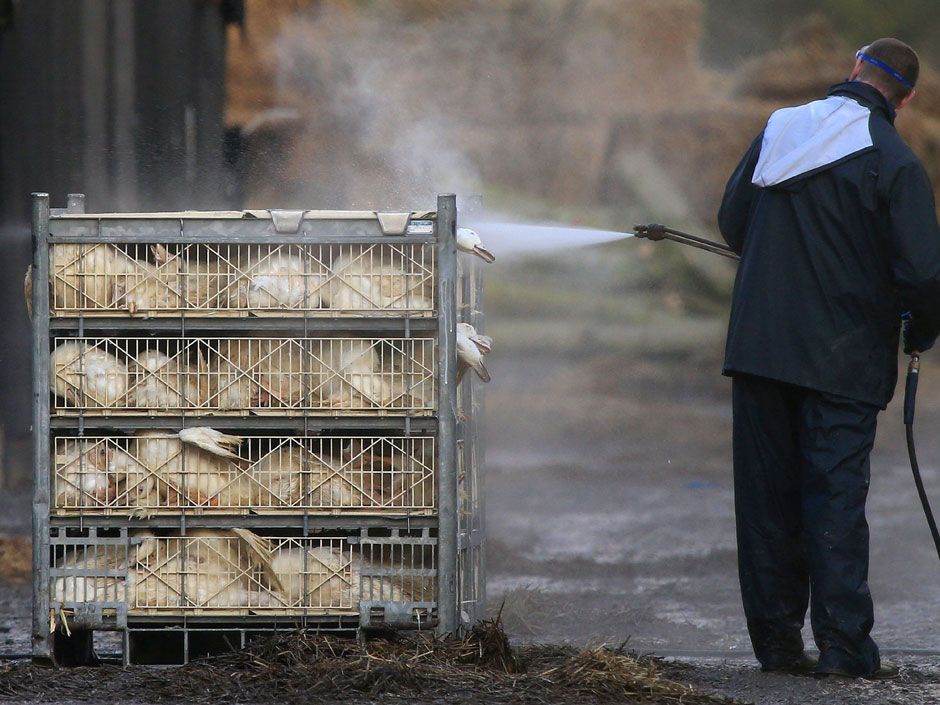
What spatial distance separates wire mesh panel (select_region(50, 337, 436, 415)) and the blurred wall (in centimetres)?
391

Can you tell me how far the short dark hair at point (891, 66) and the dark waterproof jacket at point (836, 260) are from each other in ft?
0.39

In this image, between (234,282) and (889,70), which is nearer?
(234,282)

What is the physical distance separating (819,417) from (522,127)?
Answer: 526cm

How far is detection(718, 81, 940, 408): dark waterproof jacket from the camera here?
15.1 ft

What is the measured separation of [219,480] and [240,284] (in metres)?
0.62

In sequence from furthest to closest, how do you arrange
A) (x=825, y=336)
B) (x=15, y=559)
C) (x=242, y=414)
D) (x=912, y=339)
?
(x=15, y=559) < (x=912, y=339) < (x=825, y=336) < (x=242, y=414)

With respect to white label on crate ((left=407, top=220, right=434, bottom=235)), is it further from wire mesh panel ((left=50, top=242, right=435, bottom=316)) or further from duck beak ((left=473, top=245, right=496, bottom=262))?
duck beak ((left=473, top=245, right=496, bottom=262))

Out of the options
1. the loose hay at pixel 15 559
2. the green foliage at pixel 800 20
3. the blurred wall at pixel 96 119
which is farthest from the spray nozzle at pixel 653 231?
the green foliage at pixel 800 20

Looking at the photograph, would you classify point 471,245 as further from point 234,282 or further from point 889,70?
point 889,70

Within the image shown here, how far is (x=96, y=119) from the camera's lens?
27.7 ft

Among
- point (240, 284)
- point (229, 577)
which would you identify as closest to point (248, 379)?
point (240, 284)

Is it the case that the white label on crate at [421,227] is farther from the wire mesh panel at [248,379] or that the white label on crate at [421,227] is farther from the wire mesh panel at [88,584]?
the wire mesh panel at [88,584]

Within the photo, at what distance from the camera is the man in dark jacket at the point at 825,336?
4605 millimetres

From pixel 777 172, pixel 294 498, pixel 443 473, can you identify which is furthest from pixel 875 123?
pixel 294 498
